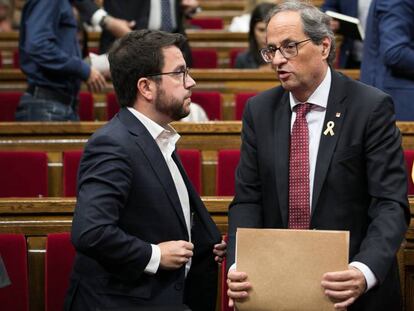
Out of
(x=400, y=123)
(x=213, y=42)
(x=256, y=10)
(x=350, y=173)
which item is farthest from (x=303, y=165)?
(x=213, y=42)

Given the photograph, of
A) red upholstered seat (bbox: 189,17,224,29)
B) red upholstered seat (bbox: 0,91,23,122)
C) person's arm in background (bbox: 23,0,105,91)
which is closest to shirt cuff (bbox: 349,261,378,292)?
person's arm in background (bbox: 23,0,105,91)

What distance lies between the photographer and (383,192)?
1.45 meters

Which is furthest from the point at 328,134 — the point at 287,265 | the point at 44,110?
the point at 44,110

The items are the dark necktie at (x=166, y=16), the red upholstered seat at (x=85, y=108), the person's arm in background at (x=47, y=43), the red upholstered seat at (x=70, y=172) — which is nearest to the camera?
the red upholstered seat at (x=70, y=172)

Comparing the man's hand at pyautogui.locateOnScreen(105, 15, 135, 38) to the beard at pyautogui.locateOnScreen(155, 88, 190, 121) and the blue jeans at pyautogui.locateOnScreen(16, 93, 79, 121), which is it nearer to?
the blue jeans at pyautogui.locateOnScreen(16, 93, 79, 121)

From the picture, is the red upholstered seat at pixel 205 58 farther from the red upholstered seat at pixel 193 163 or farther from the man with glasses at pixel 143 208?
the man with glasses at pixel 143 208

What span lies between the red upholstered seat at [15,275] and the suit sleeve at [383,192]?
0.70 metres

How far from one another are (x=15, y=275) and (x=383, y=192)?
29.7 inches

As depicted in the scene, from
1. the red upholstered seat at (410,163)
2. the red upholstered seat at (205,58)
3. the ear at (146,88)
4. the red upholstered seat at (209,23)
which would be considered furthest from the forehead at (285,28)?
the red upholstered seat at (209,23)

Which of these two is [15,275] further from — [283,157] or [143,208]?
[283,157]

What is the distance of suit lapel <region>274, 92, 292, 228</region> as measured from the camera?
1.50 meters

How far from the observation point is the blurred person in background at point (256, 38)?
10.8ft

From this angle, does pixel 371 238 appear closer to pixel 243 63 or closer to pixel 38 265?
pixel 38 265

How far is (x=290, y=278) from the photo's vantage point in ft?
4.55
